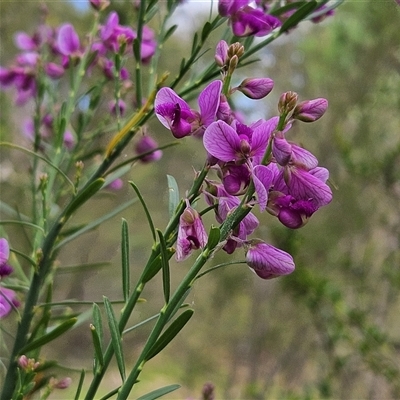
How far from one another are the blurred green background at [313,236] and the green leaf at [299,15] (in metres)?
0.74

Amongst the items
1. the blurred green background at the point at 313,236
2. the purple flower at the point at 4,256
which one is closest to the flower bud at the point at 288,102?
the purple flower at the point at 4,256

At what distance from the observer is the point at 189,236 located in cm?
30

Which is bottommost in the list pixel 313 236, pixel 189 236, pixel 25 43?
pixel 313 236

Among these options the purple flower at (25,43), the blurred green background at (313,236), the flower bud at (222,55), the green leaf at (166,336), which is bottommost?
the blurred green background at (313,236)

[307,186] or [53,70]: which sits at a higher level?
[307,186]

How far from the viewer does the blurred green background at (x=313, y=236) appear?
59.2 inches

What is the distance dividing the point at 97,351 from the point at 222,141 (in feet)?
0.51

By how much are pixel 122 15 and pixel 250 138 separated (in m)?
0.78

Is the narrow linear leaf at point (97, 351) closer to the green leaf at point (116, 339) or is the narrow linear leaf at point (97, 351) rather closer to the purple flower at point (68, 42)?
the green leaf at point (116, 339)

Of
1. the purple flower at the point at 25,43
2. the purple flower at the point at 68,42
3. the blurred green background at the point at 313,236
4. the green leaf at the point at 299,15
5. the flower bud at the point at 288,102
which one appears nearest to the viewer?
the flower bud at the point at 288,102

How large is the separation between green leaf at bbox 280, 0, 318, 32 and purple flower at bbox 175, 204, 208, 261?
267 millimetres

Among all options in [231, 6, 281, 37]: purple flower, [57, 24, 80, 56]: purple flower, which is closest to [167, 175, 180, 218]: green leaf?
[231, 6, 281, 37]: purple flower

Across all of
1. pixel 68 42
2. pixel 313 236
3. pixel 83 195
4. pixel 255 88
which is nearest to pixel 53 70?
pixel 68 42

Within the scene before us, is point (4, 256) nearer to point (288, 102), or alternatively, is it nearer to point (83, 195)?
point (83, 195)
